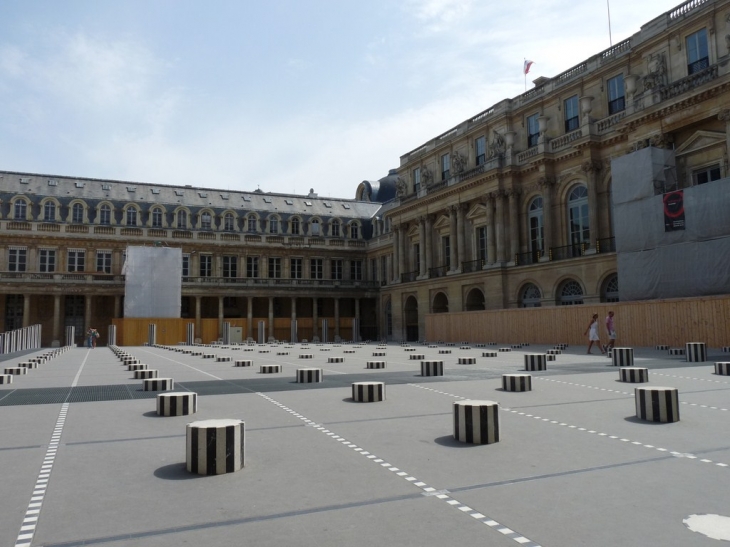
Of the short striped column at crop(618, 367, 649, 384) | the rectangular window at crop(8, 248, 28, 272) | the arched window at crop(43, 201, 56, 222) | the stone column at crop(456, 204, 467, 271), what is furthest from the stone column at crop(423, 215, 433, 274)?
the rectangular window at crop(8, 248, 28, 272)

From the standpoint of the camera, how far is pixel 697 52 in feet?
108

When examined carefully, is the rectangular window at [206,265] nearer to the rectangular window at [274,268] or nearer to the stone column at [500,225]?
the rectangular window at [274,268]

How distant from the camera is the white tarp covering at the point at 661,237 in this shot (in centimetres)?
2889

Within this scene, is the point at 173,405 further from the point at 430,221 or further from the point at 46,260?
the point at 46,260

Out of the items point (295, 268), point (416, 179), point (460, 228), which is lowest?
point (295, 268)

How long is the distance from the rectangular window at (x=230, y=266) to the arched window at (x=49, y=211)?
18483 mm

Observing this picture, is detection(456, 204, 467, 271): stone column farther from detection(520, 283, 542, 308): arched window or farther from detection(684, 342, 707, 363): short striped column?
detection(684, 342, 707, 363): short striped column

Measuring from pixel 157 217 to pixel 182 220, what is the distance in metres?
2.78

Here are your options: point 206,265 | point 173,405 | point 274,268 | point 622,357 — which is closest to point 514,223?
point 622,357

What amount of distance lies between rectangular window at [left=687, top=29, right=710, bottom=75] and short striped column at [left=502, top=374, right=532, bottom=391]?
28.6 m

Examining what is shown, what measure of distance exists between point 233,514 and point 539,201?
1664 inches

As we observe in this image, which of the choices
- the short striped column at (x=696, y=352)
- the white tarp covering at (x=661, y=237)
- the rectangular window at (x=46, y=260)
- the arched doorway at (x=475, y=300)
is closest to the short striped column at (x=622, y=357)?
the short striped column at (x=696, y=352)

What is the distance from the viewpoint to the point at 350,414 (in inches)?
385

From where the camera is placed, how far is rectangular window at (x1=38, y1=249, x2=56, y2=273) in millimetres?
61000
